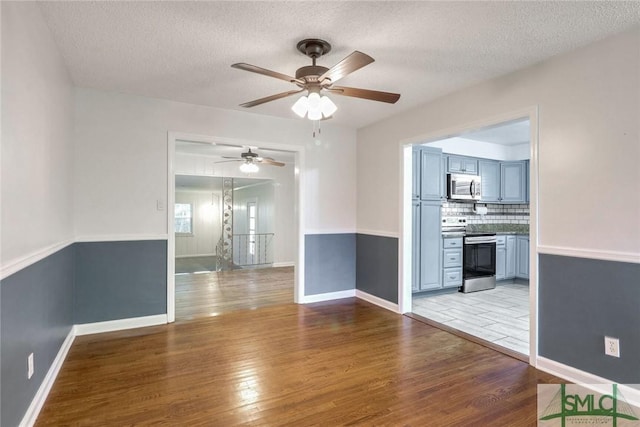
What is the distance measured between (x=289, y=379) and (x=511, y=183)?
5.51 metres

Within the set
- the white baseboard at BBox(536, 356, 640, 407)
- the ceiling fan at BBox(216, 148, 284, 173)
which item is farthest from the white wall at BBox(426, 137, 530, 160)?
the white baseboard at BBox(536, 356, 640, 407)

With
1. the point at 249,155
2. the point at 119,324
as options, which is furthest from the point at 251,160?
the point at 119,324

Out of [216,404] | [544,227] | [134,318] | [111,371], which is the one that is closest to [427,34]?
[544,227]

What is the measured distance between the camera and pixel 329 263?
483 cm

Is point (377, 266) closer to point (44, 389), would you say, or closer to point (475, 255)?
point (475, 255)

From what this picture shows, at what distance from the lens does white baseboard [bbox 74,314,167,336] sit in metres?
3.42

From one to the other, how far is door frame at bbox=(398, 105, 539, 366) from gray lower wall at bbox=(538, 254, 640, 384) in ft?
0.19

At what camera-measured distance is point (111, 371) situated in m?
2.63

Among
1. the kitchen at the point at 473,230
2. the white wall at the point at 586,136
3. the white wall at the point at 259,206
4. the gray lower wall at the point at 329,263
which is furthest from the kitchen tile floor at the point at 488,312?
the white wall at the point at 259,206

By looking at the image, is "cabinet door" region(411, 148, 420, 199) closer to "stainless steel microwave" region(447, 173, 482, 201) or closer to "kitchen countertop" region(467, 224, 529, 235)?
"stainless steel microwave" region(447, 173, 482, 201)

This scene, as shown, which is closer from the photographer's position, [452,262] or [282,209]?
[452,262]

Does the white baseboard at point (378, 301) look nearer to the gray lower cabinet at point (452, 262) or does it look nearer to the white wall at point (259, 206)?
the gray lower cabinet at point (452, 262)

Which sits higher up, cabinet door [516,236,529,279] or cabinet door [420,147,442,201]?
cabinet door [420,147,442,201]

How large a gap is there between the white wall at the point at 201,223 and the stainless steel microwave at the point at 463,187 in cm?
833
